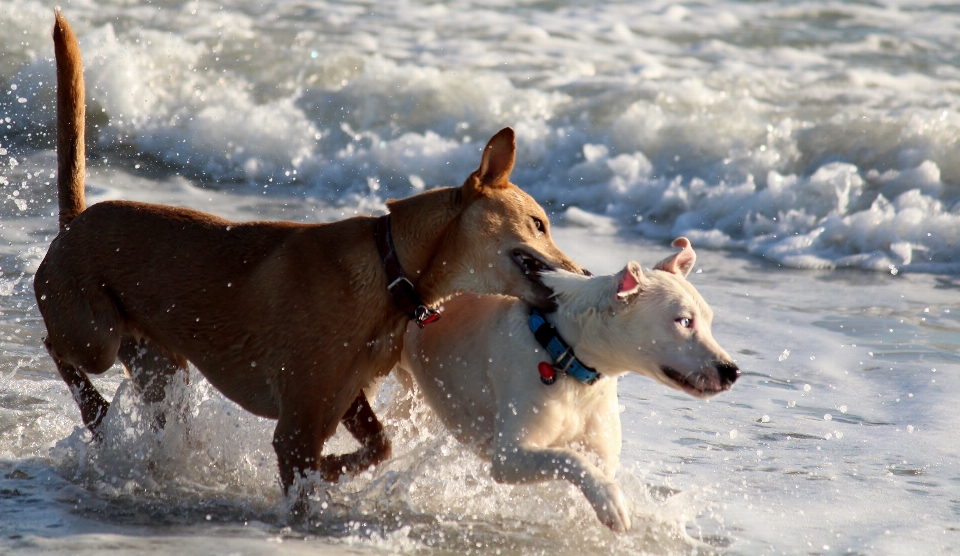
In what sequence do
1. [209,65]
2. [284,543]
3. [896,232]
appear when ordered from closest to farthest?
1. [284,543]
2. [896,232]
3. [209,65]

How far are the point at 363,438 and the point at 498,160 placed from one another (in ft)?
4.25

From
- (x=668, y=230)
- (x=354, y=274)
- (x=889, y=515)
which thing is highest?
(x=354, y=274)

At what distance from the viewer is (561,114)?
11.5 m

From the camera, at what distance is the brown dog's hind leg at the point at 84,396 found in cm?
456

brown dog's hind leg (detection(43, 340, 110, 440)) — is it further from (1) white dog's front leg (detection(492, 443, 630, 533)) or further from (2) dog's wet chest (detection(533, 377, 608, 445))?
(2) dog's wet chest (detection(533, 377, 608, 445))

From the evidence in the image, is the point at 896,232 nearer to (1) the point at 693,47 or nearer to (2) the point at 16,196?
(1) the point at 693,47

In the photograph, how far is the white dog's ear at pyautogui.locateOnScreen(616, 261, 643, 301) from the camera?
3590 mm

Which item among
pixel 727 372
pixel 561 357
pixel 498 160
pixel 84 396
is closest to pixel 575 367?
pixel 561 357

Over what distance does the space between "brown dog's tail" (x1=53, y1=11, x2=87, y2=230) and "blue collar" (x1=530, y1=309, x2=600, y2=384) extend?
7.19ft

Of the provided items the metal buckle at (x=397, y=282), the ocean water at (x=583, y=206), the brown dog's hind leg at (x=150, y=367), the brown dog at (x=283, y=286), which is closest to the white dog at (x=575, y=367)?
the brown dog at (x=283, y=286)

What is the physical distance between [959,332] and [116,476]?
16.5 feet

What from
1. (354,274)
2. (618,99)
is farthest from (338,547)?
(618,99)

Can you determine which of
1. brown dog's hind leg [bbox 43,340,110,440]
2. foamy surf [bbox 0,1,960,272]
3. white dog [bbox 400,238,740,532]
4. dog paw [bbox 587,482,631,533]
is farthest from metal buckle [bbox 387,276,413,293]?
foamy surf [bbox 0,1,960,272]

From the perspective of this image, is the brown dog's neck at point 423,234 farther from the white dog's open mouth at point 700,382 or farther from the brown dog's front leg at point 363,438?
the white dog's open mouth at point 700,382
